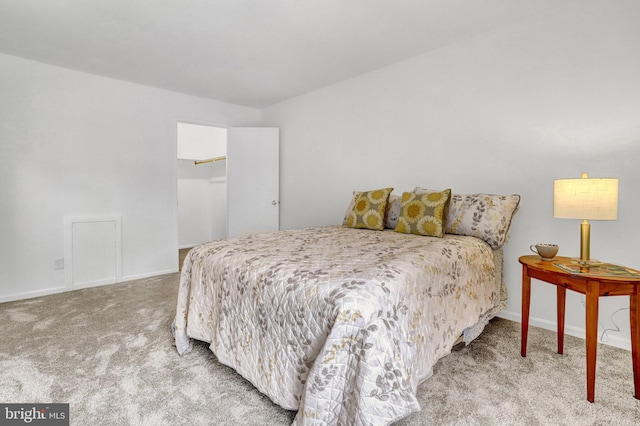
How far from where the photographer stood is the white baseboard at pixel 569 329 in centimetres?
202

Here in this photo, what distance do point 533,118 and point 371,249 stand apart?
1.68 meters

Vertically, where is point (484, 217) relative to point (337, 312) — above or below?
above

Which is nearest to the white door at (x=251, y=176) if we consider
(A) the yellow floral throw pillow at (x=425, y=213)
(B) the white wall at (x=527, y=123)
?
(B) the white wall at (x=527, y=123)

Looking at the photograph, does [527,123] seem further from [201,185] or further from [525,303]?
[201,185]

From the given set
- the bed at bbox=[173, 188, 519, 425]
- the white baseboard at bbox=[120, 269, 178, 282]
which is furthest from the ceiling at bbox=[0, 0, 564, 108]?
the white baseboard at bbox=[120, 269, 178, 282]

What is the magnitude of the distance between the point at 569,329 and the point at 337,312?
2120 mm

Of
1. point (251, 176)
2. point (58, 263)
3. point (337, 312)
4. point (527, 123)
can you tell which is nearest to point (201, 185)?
point (251, 176)

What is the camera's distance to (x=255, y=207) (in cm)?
447

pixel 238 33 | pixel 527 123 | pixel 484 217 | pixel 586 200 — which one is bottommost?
pixel 484 217

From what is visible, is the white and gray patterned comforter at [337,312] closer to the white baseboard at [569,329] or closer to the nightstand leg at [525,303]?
the nightstand leg at [525,303]

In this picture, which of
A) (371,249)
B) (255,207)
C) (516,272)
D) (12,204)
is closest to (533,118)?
(516,272)

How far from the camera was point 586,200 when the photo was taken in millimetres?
1613

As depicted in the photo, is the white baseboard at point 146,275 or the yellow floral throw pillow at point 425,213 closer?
the yellow floral throw pillow at point 425,213

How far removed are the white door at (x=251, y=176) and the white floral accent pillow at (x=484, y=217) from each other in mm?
2733
